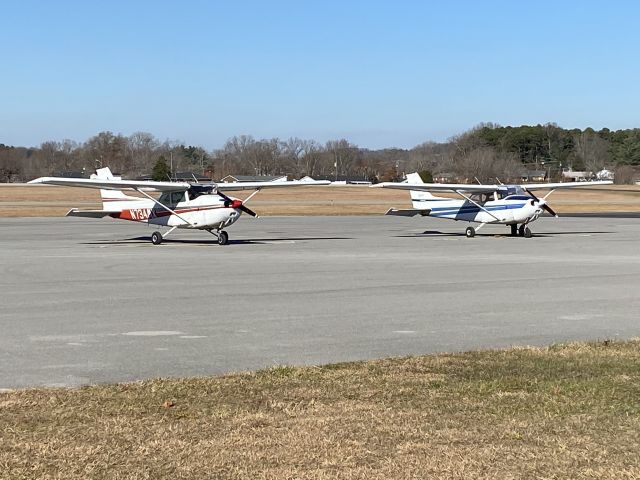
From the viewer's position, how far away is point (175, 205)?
93.3ft

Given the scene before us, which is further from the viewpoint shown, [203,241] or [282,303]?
[203,241]

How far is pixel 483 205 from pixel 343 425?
90.2 ft

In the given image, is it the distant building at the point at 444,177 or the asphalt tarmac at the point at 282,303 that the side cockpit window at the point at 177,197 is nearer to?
the asphalt tarmac at the point at 282,303

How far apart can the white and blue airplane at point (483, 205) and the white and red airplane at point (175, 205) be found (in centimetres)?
623

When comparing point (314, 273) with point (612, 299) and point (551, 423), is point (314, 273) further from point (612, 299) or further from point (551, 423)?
point (551, 423)

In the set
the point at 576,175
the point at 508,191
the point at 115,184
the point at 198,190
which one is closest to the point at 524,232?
the point at 508,191

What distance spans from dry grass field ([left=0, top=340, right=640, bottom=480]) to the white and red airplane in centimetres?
1986

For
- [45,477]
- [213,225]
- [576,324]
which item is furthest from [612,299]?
[213,225]

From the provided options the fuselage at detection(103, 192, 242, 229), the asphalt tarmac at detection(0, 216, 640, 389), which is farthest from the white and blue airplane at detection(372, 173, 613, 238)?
the fuselage at detection(103, 192, 242, 229)

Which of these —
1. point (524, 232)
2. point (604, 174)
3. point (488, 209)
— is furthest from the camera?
point (604, 174)

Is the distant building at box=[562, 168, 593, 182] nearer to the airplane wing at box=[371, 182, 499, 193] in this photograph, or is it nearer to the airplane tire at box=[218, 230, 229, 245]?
the airplane wing at box=[371, 182, 499, 193]

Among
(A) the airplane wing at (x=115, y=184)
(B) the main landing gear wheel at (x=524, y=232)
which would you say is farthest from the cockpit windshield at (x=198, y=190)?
(B) the main landing gear wheel at (x=524, y=232)

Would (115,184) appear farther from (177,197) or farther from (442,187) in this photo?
(442,187)

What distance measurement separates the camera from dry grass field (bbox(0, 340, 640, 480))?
4.95 meters
